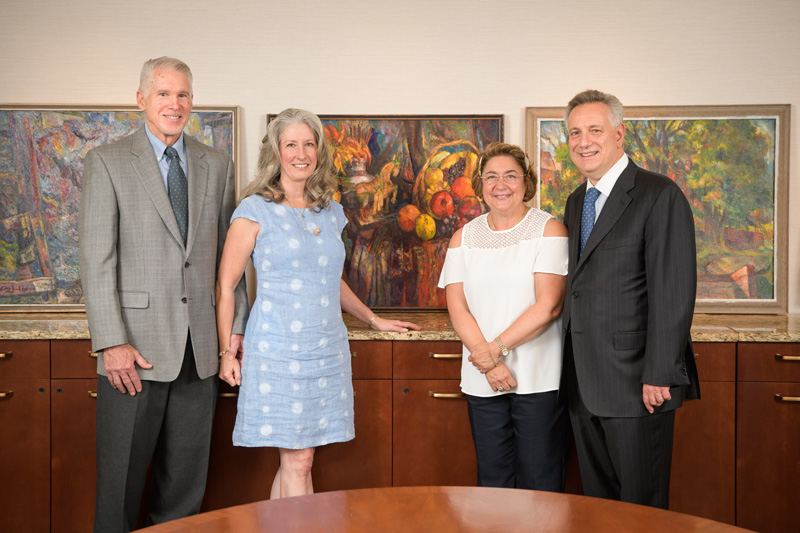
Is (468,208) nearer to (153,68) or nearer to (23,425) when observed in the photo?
(153,68)

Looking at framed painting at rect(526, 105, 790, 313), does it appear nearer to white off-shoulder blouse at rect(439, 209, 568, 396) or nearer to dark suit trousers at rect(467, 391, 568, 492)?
white off-shoulder blouse at rect(439, 209, 568, 396)

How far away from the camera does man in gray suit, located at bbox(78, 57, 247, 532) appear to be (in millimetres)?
2213

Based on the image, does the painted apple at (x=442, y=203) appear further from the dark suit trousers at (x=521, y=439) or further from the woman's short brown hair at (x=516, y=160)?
the dark suit trousers at (x=521, y=439)

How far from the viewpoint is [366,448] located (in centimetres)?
288

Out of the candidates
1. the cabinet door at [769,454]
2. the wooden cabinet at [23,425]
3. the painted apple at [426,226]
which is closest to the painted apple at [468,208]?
the painted apple at [426,226]

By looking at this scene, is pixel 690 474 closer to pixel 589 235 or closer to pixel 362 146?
pixel 589 235

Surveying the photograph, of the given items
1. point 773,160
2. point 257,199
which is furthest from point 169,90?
point 773,160

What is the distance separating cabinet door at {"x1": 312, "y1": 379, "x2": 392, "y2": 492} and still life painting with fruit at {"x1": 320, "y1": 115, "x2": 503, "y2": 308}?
0.68 metres

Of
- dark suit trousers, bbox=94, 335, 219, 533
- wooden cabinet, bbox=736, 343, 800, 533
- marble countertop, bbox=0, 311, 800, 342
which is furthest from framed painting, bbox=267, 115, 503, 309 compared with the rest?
wooden cabinet, bbox=736, 343, 800, 533

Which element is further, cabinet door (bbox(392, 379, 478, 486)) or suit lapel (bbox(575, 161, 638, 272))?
cabinet door (bbox(392, 379, 478, 486))

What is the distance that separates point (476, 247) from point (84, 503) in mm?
1975

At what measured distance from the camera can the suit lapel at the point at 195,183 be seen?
233 centimetres

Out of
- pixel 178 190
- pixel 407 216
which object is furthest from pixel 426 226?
pixel 178 190

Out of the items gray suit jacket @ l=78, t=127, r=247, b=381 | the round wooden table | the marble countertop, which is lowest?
the round wooden table
